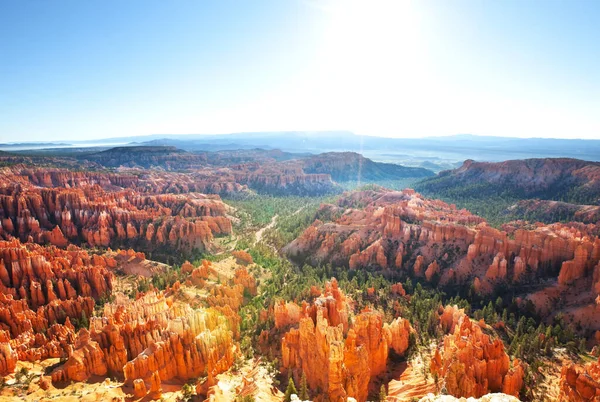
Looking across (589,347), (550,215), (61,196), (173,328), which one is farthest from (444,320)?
(61,196)

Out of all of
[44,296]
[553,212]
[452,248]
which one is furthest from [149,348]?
[553,212]

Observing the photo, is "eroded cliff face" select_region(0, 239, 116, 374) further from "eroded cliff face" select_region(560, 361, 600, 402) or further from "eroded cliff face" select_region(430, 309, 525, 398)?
"eroded cliff face" select_region(560, 361, 600, 402)

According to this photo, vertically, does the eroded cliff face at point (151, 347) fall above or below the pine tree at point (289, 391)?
above

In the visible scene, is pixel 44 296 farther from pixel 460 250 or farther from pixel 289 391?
pixel 460 250

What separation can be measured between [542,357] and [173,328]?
112 feet

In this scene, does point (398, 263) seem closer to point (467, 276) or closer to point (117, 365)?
point (467, 276)

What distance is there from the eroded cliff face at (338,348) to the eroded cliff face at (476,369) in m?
4.99

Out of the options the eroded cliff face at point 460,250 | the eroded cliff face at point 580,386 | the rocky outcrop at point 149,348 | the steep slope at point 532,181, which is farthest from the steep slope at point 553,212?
the rocky outcrop at point 149,348

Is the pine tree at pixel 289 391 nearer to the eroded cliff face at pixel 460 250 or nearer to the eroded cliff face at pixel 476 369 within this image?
the eroded cliff face at pixel 476 369

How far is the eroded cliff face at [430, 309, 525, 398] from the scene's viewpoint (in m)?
22.8

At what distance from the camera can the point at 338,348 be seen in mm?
25828

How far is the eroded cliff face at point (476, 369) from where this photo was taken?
22.8 m

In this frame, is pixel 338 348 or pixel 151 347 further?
pixel 151 347

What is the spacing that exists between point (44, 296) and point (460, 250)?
60.6 meters
